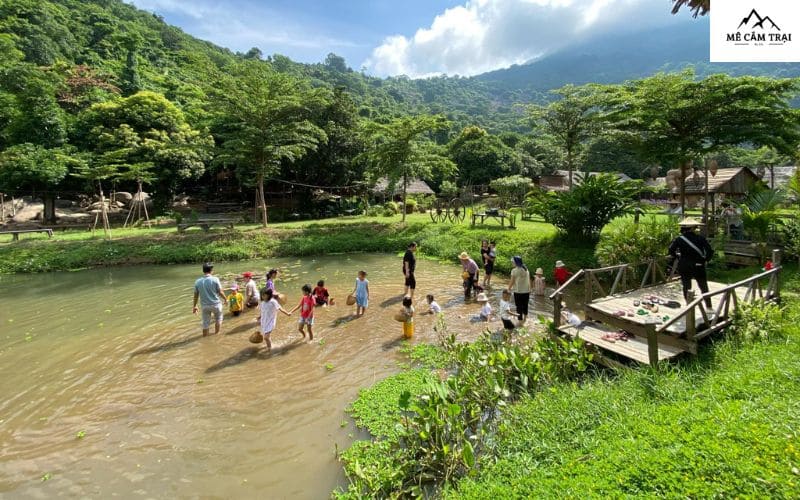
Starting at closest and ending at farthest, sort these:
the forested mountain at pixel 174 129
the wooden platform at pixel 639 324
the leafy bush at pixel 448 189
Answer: the wooden platform at pixel 639 324
the forested mountain at pixel 174 129
the leafy bush at pixel 448 189

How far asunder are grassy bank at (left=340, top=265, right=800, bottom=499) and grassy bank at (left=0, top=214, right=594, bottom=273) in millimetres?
9804

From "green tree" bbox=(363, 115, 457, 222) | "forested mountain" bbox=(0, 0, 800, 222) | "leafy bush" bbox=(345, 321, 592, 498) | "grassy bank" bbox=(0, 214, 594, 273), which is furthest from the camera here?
"forested mountain" bbox=(0, 0, 800, 222)

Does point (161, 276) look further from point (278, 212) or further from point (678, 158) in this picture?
point (678, 158)

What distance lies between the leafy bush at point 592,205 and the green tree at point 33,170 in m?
30.4

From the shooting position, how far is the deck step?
6.16 metres

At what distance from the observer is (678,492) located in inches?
133

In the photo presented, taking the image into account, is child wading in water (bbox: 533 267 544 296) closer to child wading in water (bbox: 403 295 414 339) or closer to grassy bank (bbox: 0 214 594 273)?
grassy bank (bbox: 0 214 594 273)

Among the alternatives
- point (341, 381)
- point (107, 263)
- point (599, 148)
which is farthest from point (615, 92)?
point (599, 148)

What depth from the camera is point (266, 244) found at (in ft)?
70.9

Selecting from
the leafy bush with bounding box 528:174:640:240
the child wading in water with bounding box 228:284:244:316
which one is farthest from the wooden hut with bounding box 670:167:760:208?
the child wading in water with bounding box 228:284:244:316

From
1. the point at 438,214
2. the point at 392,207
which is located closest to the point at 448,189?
the point at 392,207

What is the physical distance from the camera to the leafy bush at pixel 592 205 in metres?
14.8

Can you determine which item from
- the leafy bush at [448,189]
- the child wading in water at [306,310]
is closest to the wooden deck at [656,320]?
the child wading in water at [306,310]

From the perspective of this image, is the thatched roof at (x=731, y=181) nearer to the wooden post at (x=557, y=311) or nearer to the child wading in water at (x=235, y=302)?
the wooden post at (x=557, y=311)
